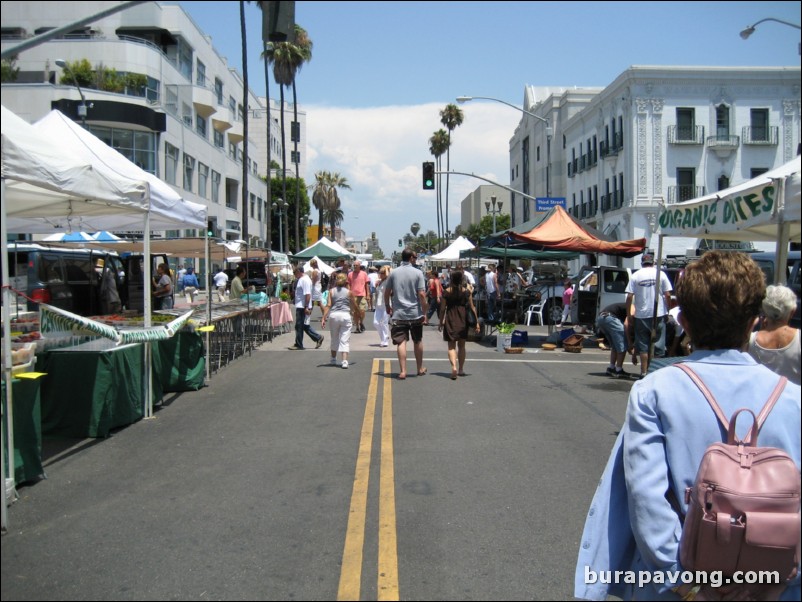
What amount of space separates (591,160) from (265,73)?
69.9 ft

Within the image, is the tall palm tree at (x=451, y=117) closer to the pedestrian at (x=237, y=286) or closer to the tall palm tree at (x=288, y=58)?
the tall palm tree at (x=288, y=58)

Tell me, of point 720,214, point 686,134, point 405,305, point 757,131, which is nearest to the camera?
point 720,214

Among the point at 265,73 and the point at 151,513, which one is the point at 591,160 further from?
the point at 151,513

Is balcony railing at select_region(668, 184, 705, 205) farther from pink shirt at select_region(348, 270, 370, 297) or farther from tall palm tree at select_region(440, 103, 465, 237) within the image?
tall palm tree at select_region(440, 103, 465, 237)

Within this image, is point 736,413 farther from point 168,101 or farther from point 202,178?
point 202,178

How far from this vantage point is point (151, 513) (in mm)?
5000

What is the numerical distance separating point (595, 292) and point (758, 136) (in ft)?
30.0

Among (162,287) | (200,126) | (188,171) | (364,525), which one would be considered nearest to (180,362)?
(364,525)

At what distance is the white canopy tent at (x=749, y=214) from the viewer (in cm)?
491

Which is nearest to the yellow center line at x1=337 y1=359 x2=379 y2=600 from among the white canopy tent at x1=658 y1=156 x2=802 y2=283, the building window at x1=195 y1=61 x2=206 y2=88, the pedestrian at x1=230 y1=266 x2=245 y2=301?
the white canopy tent at x1=658 y1=156 x2=802 y2=283

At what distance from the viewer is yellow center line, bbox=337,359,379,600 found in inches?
154

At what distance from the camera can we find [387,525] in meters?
4.83

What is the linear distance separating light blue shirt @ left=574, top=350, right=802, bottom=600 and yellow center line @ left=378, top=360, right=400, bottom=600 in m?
1.69

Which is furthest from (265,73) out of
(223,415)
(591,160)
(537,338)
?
(223,415)
